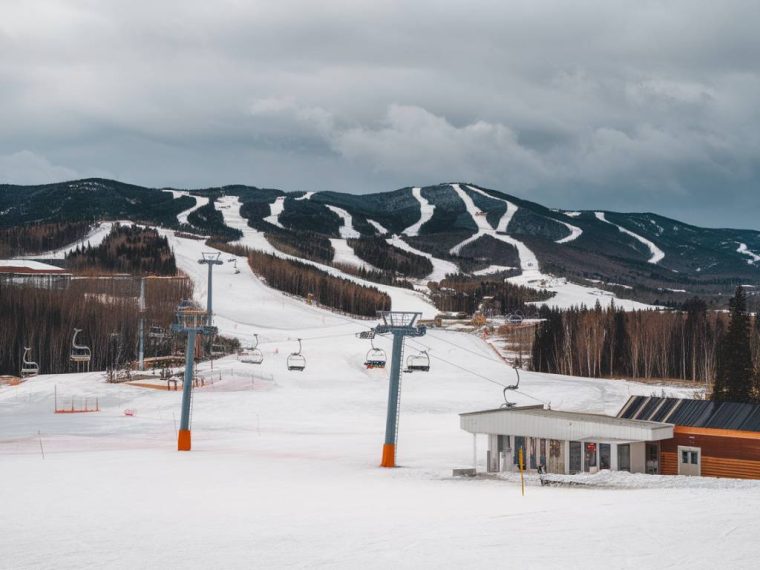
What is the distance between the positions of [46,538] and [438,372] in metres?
61.9

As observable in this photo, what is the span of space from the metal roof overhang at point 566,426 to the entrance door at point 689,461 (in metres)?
0.93

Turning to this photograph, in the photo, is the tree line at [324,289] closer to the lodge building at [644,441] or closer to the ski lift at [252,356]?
the ski lift at [252,356]

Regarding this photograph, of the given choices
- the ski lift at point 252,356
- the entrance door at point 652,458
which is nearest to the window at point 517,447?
the entrance door at point 652,458

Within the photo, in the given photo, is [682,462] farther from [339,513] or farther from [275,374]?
[275,374]

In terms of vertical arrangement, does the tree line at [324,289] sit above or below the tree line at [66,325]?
above

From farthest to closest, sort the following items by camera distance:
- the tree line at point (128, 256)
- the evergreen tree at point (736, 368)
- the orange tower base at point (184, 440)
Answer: the tree line at point (128, 256) → the evergreen tree at point (736, 368) → the orange tower base at point (184, 440)

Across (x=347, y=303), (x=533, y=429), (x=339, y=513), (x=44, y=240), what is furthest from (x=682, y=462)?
(x=44, y=240)

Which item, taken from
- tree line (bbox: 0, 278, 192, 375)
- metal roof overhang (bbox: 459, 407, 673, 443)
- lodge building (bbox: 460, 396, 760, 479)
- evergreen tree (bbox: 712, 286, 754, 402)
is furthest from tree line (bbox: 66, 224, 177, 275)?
lodge building (bbox: 460, 396, 760, 479)

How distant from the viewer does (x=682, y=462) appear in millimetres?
36094

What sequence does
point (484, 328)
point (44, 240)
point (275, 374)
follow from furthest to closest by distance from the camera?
1. point (44, 240)
2. point (484, 328)
3. point (275, 374)

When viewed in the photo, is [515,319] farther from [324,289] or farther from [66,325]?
[66,325]

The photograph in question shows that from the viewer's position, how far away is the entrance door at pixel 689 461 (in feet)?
117

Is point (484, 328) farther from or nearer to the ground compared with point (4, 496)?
farther from the ground

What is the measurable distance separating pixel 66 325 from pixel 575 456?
72882 millimetres
